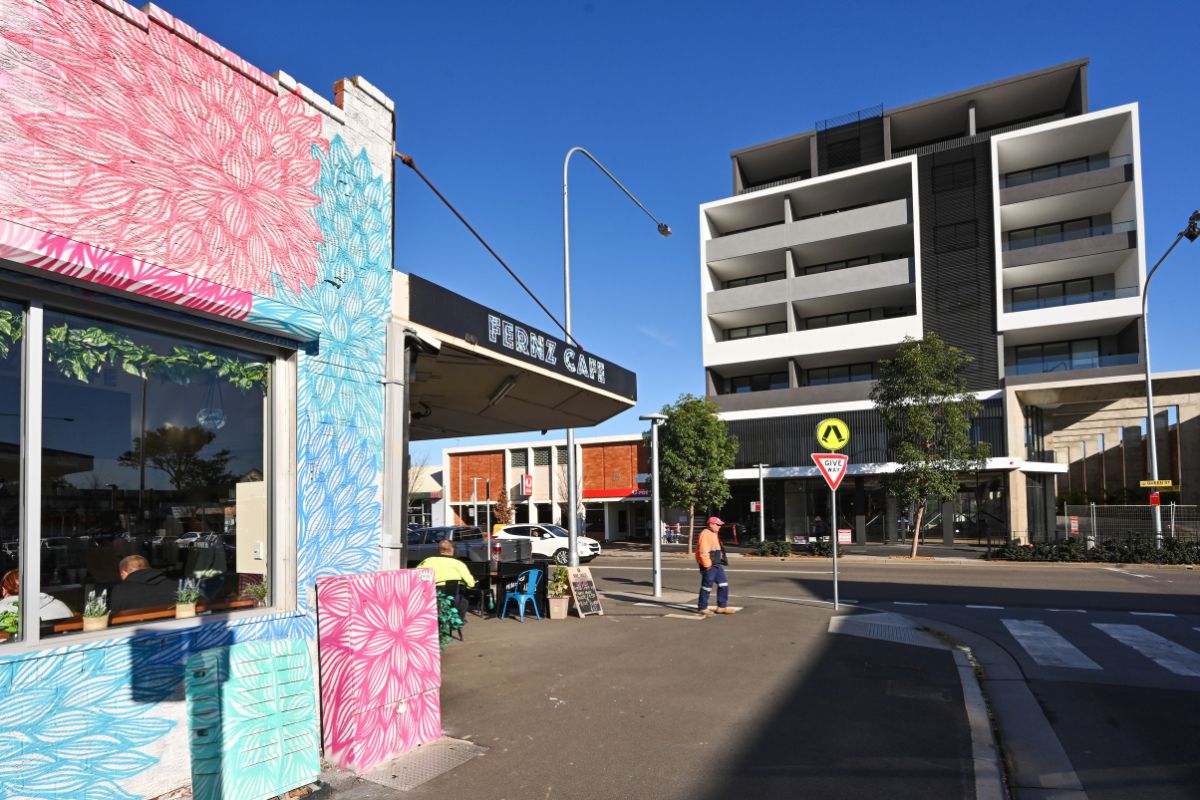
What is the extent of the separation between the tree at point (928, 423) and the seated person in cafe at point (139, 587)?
89.6ft

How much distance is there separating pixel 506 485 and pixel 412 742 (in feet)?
142

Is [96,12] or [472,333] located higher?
[96,12]

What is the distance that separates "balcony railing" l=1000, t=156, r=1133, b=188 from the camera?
35938mm

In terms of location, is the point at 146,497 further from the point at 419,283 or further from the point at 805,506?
the point at 805,506

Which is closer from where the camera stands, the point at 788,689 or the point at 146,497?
the point at 146,497

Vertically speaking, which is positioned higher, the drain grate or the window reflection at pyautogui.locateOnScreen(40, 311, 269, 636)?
the window reflection at pyautogui.locateOnScreen(40, 311, 269, 636)

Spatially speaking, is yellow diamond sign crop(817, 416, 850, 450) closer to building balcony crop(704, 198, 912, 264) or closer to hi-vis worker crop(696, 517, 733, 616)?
hi-vis worker crop(696, 517, 733, 616)

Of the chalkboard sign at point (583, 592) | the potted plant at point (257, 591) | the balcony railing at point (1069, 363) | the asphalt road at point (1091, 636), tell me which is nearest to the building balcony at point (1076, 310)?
the balcony railing at point (1069, 363)

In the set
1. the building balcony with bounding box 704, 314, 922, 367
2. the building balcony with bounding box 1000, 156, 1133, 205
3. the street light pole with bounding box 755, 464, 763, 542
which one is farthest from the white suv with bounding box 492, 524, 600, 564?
the building balcony with bounding box 1000, 156, 1133, 205

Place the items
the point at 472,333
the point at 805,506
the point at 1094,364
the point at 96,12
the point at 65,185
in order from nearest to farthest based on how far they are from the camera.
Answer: the point at 65,185 → the point at 96,12 → the point at 472,333 → the point at 1094,364 → the point at 805,506

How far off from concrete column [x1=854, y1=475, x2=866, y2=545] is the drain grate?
33.2 m

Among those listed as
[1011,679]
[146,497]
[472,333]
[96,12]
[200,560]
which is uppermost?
[96,12]

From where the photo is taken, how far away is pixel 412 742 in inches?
224

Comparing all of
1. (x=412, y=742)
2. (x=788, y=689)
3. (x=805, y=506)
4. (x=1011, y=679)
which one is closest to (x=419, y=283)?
(x=412, y=742)
